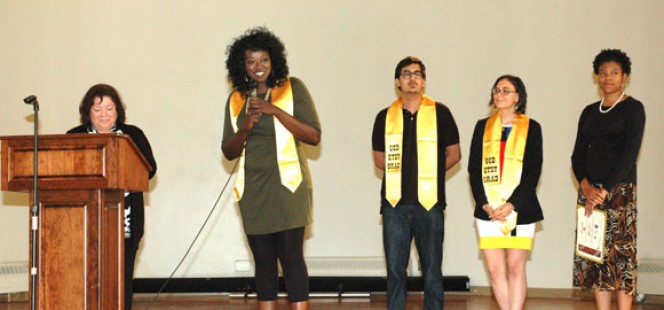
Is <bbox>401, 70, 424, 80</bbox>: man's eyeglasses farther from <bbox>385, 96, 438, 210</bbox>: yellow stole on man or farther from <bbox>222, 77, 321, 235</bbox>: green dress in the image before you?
<bbox>222, 77, 321, 235</bbox>: green dress

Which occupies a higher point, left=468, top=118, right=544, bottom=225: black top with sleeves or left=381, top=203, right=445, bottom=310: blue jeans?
left=468, top=118, right=544, bottom=225: black top with sleeves

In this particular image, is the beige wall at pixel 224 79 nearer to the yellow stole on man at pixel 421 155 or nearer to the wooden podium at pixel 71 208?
the yellow stole on man at pixel 421 155

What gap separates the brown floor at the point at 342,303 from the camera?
22.0 feet

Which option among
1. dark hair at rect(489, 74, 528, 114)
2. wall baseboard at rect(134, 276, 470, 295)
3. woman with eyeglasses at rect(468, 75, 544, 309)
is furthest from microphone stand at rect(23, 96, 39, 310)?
wall baseboard at rect(134, 276, 470, 295)

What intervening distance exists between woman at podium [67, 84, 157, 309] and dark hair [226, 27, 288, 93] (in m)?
0.59

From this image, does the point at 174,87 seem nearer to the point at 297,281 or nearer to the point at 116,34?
the point at 116,34

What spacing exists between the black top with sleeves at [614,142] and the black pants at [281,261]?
178 centimetres

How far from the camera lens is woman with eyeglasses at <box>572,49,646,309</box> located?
15.2ft

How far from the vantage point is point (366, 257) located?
25.0ft

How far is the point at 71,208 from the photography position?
3.47 metres

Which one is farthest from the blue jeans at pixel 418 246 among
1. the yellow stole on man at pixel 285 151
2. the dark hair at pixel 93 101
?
the dark hair at pixel 93 101

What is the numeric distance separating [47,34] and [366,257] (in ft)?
11.7

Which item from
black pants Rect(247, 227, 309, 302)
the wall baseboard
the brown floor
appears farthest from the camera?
the wall baseboard

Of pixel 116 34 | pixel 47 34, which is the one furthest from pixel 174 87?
pixel 47 34
